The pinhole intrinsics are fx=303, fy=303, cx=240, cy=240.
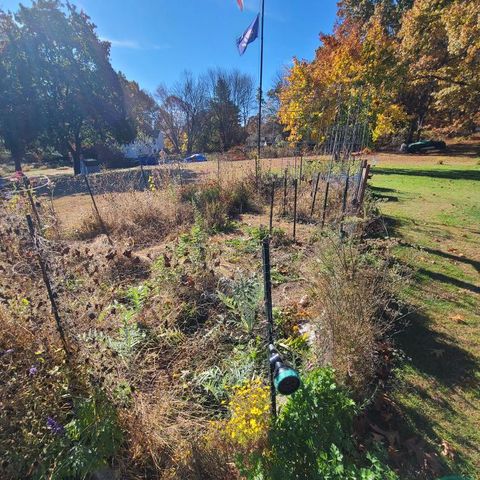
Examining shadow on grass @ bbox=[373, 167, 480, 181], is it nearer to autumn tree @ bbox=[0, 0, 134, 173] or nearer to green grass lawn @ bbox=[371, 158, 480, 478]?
green grass lawn @ bbox=[371, 158, 480, 478]

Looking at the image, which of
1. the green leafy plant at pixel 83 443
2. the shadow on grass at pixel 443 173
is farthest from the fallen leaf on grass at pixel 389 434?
the shadow on grass at pixel 443 173

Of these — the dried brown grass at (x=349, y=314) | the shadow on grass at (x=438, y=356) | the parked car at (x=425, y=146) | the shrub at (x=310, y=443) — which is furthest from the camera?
the parked car at (x=425, y=146)

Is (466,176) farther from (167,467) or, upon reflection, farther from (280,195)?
(167,467)

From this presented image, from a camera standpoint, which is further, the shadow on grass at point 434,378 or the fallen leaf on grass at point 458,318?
the fallen leaf on grass at point 458,318

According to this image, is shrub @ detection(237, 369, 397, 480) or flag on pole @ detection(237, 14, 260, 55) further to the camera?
flag on pole @ detection(237, 14, 260, 55)

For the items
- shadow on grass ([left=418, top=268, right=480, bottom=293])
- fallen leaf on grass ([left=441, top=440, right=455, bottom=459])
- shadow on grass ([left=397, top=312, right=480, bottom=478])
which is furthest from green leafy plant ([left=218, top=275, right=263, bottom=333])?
shadow on grass ([left=418, top=268, right=480, bottom=293])

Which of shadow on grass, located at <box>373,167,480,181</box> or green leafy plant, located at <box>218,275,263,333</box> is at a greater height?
green leafy plant, located at <box>218,275,263,333</box>

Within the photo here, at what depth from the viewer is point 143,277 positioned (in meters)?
4.46

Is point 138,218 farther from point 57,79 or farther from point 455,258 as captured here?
point 57,79

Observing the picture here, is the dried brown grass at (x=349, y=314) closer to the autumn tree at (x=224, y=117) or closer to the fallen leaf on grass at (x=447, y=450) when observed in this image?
the fallen leaf on grass at (x=447, y=450)

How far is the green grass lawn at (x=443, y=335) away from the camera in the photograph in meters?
2.16

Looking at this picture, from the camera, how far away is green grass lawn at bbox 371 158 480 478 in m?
2.16

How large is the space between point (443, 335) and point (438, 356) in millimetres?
376

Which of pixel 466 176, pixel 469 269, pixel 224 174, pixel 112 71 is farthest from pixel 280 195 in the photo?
pixel 112 71
